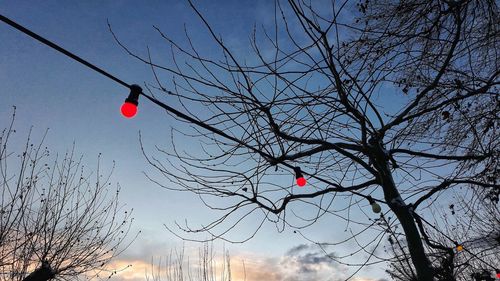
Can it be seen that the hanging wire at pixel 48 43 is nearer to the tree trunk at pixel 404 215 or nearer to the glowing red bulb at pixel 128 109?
the glowing red bulb at pixel 128 109

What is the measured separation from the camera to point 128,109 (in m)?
2.01

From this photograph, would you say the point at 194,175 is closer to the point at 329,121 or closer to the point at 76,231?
the point at 329,121

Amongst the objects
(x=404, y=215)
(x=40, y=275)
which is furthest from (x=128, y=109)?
(x=40, y=275)

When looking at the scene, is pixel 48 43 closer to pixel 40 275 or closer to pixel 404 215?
pixel 404 215

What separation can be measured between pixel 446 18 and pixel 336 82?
1615mm

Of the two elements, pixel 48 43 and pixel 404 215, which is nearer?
pixel 48 43

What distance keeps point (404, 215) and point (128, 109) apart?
3058 millimetres

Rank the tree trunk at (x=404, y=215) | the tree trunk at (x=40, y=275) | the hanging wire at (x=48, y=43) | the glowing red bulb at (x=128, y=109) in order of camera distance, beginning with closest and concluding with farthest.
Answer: the hanging wire at (x=48, y=43) → the glowing red bulb at (x=128, y=109) → the tree trunk at (x=404, y=215) → the tree trunk at (x=40, y=275)

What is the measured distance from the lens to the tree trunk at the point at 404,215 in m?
3.26

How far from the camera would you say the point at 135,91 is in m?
1.98

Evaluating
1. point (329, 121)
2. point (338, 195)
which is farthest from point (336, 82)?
point (338, 195)

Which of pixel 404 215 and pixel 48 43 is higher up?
pixel 48 43

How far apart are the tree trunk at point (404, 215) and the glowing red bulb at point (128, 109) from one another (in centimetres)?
271

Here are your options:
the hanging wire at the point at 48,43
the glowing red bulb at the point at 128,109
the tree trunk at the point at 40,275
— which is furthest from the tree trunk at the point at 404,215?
the tree trunk at the point at 40,275
